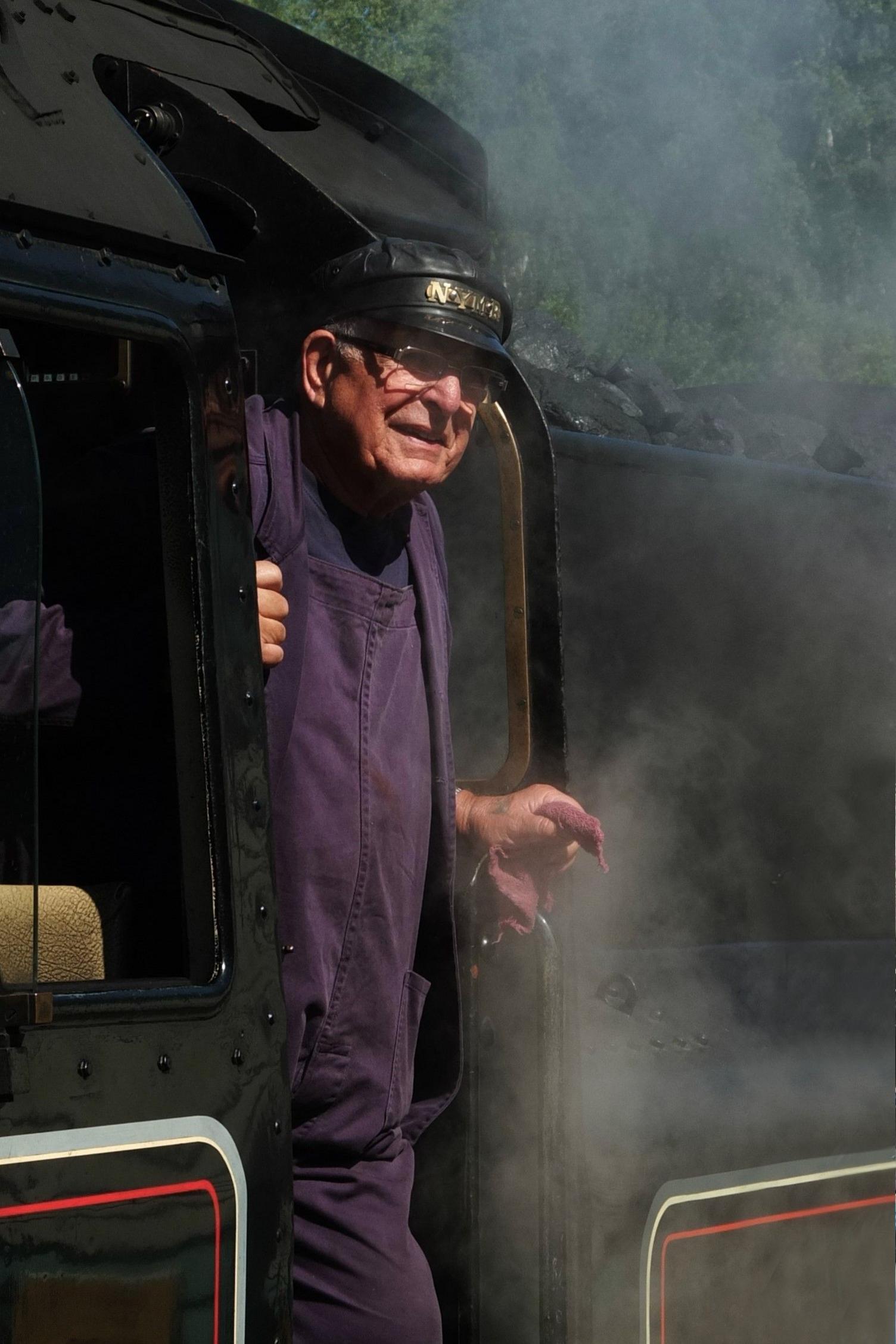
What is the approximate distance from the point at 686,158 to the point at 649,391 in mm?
10167

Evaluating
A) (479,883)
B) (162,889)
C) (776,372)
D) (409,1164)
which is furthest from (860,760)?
(776,372)

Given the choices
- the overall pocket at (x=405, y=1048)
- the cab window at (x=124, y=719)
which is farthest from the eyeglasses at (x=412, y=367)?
the overall pocket at (x=405, y=1048)

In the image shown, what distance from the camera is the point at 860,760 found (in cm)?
324

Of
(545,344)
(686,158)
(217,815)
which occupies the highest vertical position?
(686,158)

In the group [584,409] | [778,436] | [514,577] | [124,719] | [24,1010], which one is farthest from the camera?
[778,436]

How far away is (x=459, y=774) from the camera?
106 inches

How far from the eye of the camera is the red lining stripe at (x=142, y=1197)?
1.43 meters

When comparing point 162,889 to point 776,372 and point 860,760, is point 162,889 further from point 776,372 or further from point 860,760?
point 776,372

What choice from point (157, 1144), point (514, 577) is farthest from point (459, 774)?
point (157, 1144)

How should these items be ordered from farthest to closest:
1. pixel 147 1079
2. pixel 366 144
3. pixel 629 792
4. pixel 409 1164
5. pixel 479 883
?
pixel 629 792 → pixel 366 144 → pixel 479 883 → pixel 409 1164 → pixel 147 1079

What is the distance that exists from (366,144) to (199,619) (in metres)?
1.21

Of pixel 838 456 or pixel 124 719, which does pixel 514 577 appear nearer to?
pixel 124 719

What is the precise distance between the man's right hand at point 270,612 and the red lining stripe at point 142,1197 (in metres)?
0.55

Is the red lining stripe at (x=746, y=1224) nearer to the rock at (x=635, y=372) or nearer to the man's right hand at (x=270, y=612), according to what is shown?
the man's right hand at (x=270, y=612)
